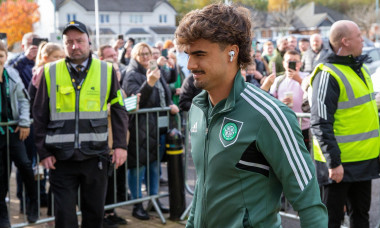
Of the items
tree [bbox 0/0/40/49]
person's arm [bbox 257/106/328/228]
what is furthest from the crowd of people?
tree [bbox 0/0/40/49]

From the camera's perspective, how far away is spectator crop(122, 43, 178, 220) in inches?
260

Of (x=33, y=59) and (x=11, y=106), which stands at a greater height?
(x=33, y=59)

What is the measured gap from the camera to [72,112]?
15.6ft

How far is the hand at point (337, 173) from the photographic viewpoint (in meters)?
4.55

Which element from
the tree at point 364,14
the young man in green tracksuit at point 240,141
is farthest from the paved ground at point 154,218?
the tree at point 364,14

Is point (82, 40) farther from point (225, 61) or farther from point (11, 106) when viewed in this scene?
point (225, 61)

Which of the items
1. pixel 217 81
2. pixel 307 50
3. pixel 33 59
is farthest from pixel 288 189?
pixel 307 50

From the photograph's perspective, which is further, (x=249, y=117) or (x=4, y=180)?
(x=4, y=180)

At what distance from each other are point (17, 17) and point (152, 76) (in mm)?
67295

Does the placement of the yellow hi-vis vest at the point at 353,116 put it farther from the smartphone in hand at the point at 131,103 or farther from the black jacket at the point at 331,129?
the smartphone in hand at the point at 131,103

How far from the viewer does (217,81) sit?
8.29 ft

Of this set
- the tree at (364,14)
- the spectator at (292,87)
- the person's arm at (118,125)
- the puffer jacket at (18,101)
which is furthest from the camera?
the tree at (364,14)

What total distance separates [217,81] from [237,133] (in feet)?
0.92

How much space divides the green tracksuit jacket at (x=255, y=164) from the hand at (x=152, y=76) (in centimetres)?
387
